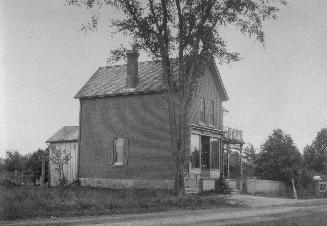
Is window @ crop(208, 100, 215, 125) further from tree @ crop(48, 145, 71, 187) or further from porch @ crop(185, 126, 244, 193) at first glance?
tree @ crop(48, 145, 71, 187)

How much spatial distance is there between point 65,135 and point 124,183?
8.43 metres

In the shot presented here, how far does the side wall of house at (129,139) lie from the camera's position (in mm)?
31859

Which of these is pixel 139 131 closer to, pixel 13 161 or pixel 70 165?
pixel 70 165

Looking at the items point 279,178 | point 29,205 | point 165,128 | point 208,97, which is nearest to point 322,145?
point 279,178

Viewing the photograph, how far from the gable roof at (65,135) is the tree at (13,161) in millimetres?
7776

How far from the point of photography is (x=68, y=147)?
124ft

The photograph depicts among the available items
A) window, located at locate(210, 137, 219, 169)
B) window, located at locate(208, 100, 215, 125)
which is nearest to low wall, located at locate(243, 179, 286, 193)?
window, located at locate(210, 137, 219, 169)

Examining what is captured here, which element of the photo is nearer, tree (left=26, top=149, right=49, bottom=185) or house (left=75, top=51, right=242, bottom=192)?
house (left=75, top=51, right=242, bottom=192)

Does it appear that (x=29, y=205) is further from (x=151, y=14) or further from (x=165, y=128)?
(x=165, y=128)

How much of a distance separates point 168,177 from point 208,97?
7.17m

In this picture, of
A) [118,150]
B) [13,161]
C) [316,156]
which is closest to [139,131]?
[118,150]

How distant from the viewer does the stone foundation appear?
31.5m

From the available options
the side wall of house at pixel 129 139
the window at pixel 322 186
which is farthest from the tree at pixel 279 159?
the side wall of house at pixel 129 139

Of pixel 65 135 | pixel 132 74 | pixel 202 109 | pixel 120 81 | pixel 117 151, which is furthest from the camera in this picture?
pixel 65 135
